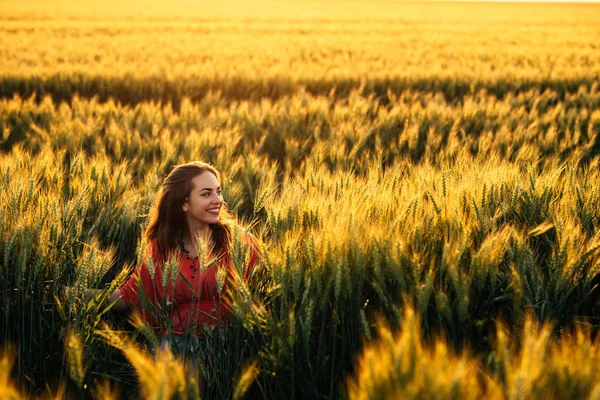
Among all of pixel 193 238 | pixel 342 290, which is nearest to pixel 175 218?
pixel 193 238

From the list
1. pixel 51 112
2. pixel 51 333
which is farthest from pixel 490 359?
pixel 51 112

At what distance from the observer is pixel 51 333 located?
179 cm

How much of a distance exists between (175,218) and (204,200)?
182mm

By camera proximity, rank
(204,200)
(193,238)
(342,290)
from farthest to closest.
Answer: (193,238) → (204,200) → (342,290)

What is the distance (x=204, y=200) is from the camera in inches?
97.5

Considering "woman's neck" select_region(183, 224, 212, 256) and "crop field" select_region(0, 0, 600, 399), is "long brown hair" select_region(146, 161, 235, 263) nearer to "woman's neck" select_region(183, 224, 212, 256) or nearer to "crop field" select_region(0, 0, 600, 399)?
"woman's neck" select_region(183, 224, 212, 256)

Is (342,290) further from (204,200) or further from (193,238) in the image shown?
(193,238)

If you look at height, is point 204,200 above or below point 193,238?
above

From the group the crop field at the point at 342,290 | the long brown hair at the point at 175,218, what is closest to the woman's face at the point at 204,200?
the long brown hair at the point at 175,218

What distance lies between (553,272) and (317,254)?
28.3 inches

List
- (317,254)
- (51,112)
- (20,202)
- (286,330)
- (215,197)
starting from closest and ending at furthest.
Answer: (286,330), (317,254), (20,202), (215,197), (51,112)

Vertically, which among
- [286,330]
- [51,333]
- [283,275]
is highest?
[283,275]

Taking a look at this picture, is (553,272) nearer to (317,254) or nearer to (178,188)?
(317,254)

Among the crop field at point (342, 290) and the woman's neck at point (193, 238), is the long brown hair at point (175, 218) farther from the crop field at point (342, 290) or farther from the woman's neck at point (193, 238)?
the crop field at point (342, 290)
